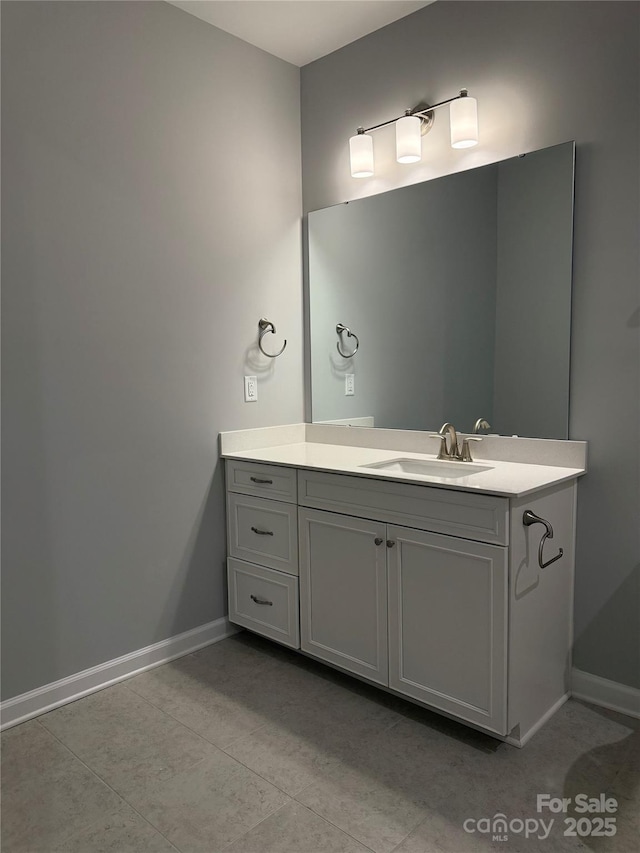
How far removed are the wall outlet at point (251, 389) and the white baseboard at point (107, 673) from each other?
3.23 ft

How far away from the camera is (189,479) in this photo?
2.66 meters

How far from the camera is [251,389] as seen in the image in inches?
113

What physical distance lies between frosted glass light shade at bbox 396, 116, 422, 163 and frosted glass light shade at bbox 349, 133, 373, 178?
0.19m

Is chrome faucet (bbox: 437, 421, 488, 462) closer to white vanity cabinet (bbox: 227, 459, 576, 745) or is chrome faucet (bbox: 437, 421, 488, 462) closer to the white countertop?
the white countertop

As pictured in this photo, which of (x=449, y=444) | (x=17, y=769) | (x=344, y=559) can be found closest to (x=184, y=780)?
(x=17, y=769)

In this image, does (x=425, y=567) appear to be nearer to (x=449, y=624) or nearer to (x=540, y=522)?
(x=449, y=624)

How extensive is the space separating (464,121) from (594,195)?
21.8 inches

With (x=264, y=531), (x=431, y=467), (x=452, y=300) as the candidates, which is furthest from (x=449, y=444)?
(x=264, y=531)

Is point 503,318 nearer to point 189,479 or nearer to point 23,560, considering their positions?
point 189,479

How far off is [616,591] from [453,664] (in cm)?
63

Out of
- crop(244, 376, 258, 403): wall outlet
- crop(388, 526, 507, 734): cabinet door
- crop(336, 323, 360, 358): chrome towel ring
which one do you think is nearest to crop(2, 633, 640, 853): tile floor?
crop(388, 526, 507, 734): cabinet door

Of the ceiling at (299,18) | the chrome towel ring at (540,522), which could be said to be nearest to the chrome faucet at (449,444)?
the chrome towel ring at (540,522)

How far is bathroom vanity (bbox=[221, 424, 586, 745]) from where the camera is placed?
6.21ft

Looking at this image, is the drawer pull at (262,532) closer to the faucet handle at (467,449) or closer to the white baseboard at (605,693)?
the faucet handle at (467,449)
